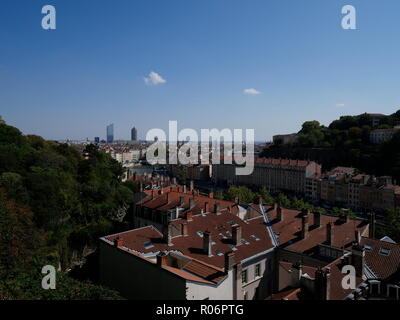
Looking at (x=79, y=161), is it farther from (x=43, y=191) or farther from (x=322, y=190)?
(x=322, y=190)

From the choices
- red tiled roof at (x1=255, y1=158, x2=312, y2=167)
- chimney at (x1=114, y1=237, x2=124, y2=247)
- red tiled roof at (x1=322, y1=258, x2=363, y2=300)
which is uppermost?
red tiled roof at (x1=255, y1=158, x2=312, y2=167)

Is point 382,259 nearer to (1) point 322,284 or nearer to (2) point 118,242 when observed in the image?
(1) point 322,284

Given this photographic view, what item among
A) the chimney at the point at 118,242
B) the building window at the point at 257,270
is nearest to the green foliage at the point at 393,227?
the building window at the point at 257,270

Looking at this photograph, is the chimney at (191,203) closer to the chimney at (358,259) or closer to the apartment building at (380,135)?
the chimney at (358,259)

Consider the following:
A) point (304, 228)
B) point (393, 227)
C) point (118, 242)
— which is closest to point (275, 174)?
point (393, 227)

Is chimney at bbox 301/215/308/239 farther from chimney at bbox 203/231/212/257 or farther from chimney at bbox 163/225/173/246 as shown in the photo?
chimney at bbox 163/225/173/246

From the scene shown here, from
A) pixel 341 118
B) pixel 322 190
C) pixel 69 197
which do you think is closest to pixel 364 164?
pixel 322 190

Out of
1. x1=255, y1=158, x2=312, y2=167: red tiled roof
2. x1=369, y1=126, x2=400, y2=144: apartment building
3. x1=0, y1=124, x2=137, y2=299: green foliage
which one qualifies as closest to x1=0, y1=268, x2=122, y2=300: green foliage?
x1=0, y1=124, x2=137, y2=299: green foliage

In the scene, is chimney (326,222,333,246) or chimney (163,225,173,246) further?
chimney (326,222,333,246)
